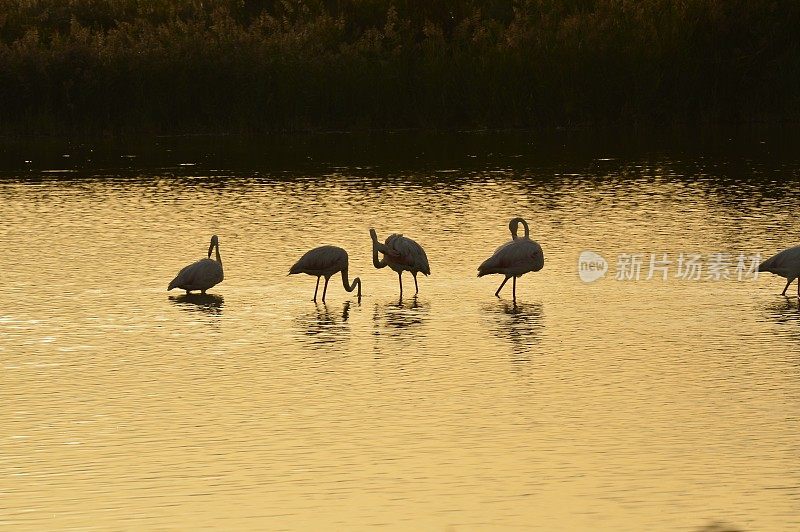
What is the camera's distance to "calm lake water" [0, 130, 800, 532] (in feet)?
28.1

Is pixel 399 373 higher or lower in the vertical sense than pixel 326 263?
lower

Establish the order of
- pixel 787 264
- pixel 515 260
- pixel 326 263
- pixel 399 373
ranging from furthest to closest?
pixel 326 263 → pixel 515 260 → pixel 787 264 → pixel 399 373

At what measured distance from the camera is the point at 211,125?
36.4 meters

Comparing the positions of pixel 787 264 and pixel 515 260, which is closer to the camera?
pixel 787 264

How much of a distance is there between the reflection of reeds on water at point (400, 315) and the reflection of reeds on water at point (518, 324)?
631 mm

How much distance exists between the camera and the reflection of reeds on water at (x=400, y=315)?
13.8 metres

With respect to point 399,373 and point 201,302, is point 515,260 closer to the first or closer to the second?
point 201,302

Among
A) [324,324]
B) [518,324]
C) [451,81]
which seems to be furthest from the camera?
[451,81]

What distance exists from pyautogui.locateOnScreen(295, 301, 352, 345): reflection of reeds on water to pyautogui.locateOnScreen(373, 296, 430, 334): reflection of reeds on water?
0.30 meters

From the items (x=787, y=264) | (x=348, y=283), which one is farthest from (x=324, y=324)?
(x=787, y=264)

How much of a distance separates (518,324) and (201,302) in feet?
10.7

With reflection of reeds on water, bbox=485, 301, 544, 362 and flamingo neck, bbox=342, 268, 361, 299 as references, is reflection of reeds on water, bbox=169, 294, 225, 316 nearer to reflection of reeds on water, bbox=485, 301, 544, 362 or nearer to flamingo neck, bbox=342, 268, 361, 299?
flamingo neck, bbox=342, 268, 361, 299

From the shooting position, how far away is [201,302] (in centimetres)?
1513

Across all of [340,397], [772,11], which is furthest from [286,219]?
[772,11]
